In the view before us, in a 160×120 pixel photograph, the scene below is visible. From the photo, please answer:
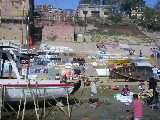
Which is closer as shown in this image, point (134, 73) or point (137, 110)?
point (137, 110)

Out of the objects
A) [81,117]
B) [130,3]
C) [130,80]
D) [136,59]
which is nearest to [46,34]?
[136,59]

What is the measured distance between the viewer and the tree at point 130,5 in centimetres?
5338

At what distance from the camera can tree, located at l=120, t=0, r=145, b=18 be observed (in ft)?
175

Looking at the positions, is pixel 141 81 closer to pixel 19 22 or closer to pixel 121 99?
pixel 121 99

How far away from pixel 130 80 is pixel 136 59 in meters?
7.38

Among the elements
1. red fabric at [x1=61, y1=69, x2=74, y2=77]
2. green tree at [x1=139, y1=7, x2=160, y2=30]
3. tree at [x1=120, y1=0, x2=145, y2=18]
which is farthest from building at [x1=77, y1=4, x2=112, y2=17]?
red fabric at [x1=61, y1=69, x2=74, y2=77]

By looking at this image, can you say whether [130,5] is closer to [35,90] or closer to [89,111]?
[89,111]

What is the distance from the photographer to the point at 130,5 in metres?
53.9

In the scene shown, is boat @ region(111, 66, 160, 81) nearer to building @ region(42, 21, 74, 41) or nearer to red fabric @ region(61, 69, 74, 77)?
red fabric @ region(61, 69, 74, 77)

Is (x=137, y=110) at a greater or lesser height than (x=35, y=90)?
lesser

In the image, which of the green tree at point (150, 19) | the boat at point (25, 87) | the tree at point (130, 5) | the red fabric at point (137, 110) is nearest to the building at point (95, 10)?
the tree at point (130, 5)

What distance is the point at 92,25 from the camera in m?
46.8

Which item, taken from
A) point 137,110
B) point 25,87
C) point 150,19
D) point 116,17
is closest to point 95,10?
point 116,17

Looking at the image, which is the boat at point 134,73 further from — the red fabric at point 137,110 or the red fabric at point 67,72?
the red fabric at point 137,110
